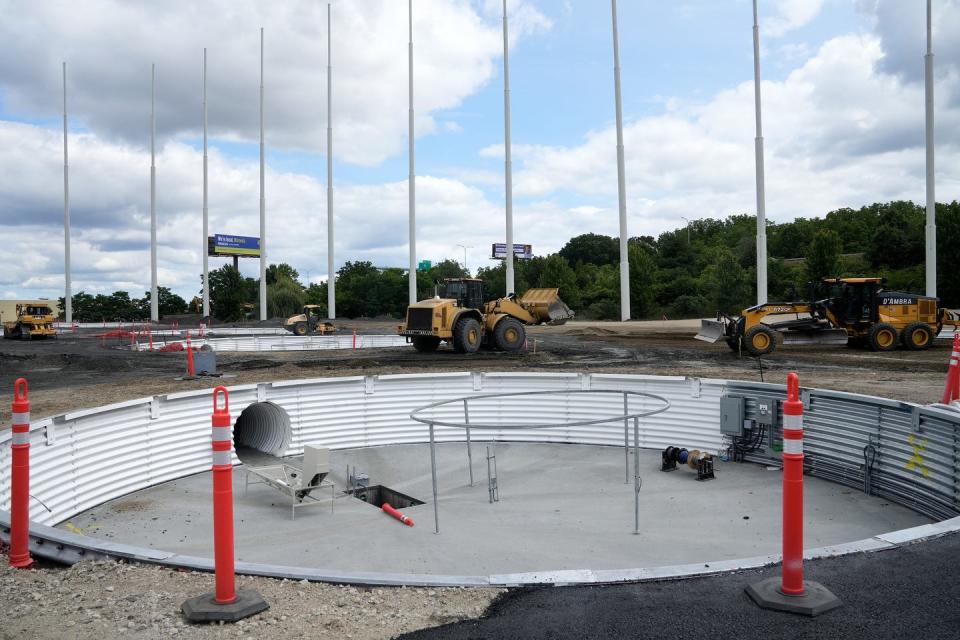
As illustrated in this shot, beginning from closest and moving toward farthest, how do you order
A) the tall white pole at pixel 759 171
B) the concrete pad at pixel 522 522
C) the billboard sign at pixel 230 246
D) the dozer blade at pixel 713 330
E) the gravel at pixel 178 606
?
the gravel at pixel 178 606 < the concrete pad at pixel 522 522 < the dozer blade at pixel 713 330 < the tall white pole at pixel 759 171 < the billboard sign at pixel 230 246

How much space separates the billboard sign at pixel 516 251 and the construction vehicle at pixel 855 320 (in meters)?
94.3

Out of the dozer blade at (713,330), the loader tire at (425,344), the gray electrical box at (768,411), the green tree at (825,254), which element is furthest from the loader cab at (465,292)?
the green tree at (825,254)

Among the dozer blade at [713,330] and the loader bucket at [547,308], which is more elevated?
the loader bucket at [547,308]

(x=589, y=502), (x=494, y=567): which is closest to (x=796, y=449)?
(x=494, y=567)

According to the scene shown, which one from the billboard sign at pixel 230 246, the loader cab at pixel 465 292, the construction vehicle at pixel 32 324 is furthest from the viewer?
the billboard sign at pixel 230 246

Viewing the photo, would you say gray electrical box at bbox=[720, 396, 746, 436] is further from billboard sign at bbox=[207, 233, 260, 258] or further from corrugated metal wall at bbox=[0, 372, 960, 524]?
billboard sign at bbox=[207, 233, 260, 258]

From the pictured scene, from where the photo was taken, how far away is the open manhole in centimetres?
1110

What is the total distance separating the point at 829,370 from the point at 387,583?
19.0m

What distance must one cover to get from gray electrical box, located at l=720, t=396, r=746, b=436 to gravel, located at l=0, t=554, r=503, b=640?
730 cm

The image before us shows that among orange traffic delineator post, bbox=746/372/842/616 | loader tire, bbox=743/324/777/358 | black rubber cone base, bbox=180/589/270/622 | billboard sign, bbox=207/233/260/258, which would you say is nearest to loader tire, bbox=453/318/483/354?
loader tire, bbox=743/324/777/358

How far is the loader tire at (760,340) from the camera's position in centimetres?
2362

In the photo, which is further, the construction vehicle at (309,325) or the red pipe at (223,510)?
the construction vehicle at (309,325)

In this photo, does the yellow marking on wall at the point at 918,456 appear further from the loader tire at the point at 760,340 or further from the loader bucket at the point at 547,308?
the loader bucket at the point at 547,308

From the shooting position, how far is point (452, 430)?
43.5 feet
